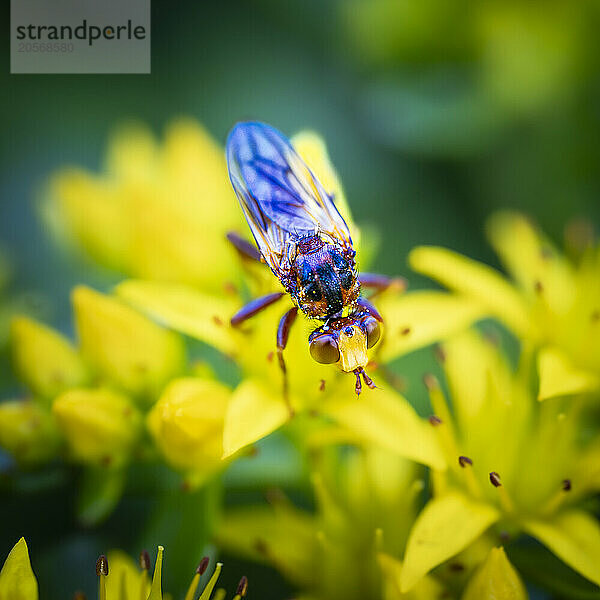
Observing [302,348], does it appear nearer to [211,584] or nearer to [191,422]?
[191,422]

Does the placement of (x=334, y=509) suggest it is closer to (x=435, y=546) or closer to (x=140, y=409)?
(x=435, y=546)

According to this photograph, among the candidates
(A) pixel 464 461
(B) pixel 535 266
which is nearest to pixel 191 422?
(A) pixel 464 461

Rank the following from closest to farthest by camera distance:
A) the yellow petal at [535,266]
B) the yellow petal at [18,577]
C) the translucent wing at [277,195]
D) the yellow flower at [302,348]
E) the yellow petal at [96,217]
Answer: the yellow petal at [18,577], the yellow flower at [302,348], the translucent wing at [277,195], the yellow petal at [535,266], the yellow petal at [96,217]

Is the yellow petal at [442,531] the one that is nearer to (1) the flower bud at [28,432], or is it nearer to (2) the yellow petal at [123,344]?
(2) the yellow petal at [123,344]

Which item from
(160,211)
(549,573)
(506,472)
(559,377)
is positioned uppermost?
(160,211)

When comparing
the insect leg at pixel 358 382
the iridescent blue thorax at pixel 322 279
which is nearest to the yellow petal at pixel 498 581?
the insect leg at pixel 358 382

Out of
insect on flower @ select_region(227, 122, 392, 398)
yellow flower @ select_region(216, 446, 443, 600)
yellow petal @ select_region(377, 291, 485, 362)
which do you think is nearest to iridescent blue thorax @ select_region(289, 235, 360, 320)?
insect on flower @ select_region(227, 122, 392, 398)
